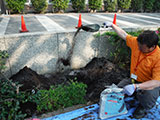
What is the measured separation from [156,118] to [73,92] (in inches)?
57.1

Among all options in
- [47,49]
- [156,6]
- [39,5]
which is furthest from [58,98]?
[156,6]

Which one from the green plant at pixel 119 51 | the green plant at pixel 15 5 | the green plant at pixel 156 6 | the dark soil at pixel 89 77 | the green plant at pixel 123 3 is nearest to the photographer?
the dark soil at pixel 89 77

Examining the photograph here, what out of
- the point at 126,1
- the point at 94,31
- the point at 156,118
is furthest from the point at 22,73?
the point at 126,1

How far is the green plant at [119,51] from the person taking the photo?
376 centimetres

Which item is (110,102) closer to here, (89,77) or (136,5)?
(89,77)

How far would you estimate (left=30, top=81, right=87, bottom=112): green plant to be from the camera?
2364 millimetres

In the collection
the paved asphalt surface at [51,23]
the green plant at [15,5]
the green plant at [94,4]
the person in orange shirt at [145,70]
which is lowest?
the person in orange shirt at [145,70]

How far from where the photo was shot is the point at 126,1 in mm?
14273

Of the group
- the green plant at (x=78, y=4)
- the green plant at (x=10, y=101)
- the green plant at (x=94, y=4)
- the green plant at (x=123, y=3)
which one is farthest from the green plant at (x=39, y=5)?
the green plant at (x=10, y=101)

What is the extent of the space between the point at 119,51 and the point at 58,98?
7.39ft

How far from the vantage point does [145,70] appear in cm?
221

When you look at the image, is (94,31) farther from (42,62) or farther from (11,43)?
(11,43)

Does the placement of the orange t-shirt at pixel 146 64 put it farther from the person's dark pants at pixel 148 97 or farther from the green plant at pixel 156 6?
the green plant at pixel 156 6

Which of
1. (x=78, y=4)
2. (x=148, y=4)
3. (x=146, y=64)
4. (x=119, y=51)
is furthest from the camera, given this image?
(x=148, y=4)
